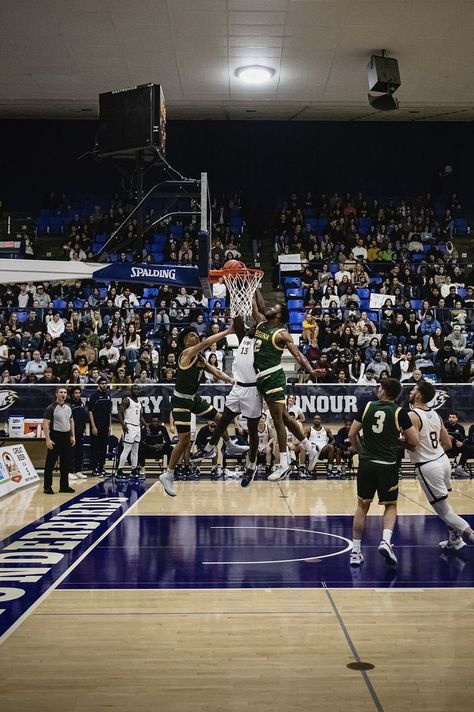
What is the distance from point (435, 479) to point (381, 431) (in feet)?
3.21

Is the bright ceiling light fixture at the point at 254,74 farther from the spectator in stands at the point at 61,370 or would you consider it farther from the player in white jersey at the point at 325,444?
the player in white jersey at the point at 325,444

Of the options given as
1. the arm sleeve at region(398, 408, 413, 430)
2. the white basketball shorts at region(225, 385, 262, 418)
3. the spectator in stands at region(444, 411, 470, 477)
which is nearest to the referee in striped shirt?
the white basketball shorts at region(225, 385, 262, 418)

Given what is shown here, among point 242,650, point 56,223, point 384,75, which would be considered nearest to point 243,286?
point 242,650

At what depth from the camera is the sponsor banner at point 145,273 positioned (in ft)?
28.5

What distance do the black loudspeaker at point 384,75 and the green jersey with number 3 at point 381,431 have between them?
13.5m

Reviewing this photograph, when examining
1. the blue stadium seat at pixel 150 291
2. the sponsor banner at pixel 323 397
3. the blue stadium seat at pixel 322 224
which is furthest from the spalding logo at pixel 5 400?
the blue stadium seat at pixel 322 224

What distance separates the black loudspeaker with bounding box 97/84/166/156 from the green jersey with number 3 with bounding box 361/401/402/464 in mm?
7054

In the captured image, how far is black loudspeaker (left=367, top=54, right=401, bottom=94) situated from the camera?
19375mm

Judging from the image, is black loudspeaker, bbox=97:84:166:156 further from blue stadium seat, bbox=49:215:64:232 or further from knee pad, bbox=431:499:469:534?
blue stadium seat, bbox=49:215:64:232

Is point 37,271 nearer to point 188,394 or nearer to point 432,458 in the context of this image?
point 188,394

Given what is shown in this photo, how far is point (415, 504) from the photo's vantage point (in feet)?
43.6

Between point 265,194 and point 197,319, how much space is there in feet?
31.7

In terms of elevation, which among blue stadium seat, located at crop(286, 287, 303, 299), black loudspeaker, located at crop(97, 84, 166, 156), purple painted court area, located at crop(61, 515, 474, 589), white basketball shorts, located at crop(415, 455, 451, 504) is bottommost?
purple painted court area, located at crop(61, 515, 474, 589)

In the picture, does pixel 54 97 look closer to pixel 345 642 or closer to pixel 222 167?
pixel 222 167
